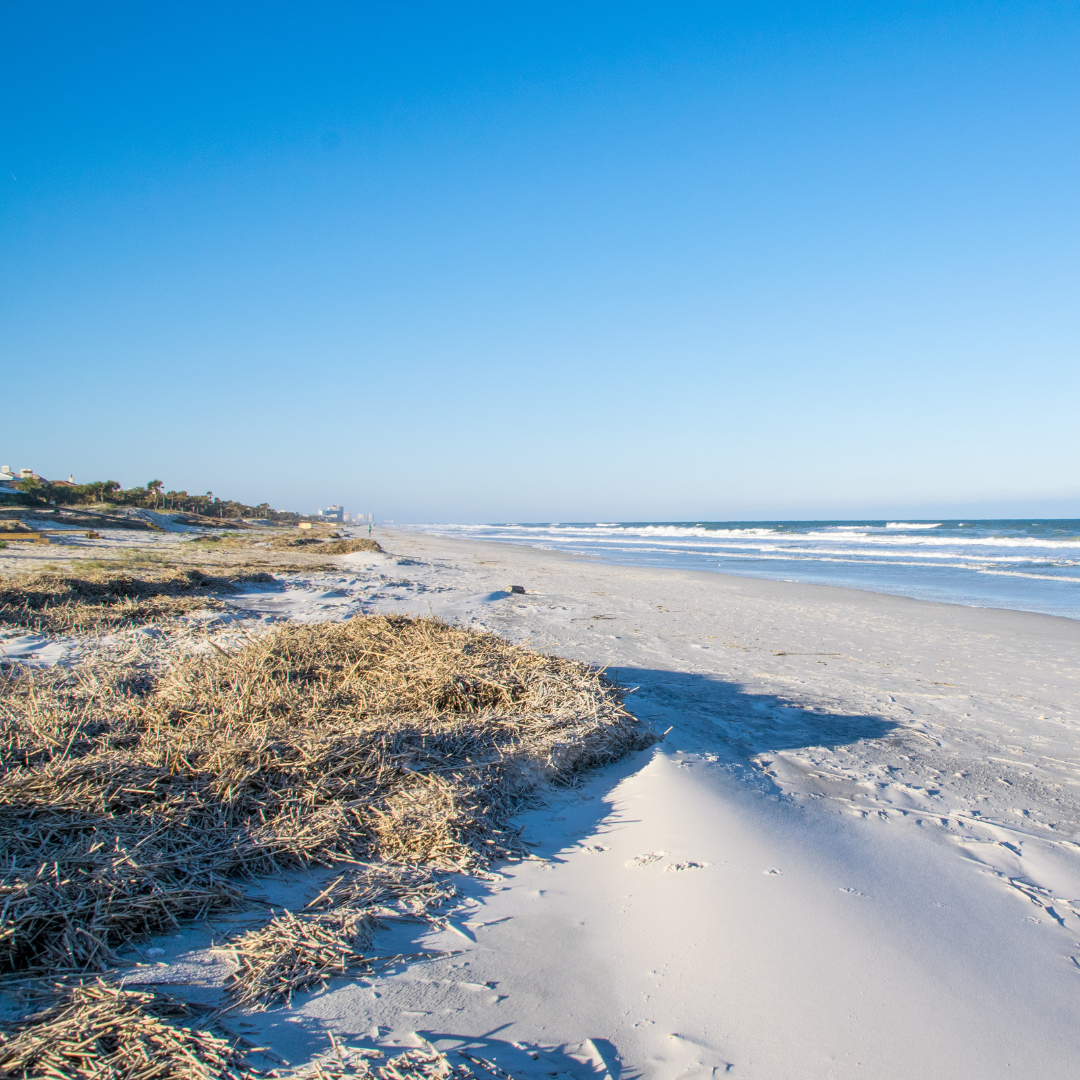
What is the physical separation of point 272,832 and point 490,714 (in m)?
1.45

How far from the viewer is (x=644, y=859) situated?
8.87 ft

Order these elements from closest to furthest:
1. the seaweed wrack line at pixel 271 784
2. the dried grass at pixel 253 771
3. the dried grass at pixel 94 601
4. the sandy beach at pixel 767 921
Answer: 1. the sandy beach at pixel 767 921
2. the seaweed wrack line at pixel 271 784
3. the dried grass at pixel 253 771
4. the dried grass at pixel 94 601

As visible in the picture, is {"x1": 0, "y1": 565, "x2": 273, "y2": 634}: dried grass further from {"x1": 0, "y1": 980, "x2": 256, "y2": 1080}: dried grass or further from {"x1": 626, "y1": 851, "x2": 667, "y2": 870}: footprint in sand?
{"x1": 626, "y1": 851, "x2": 667, "y2": 870}: footprint in sand

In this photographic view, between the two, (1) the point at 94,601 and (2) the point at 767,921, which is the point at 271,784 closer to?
(2) the point at 767,921

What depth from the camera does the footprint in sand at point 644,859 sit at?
8.74 ft

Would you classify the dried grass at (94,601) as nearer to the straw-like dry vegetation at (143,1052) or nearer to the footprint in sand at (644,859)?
the straw-like dry vegetation at (143,1052)

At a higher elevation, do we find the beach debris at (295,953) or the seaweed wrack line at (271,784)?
the seaweed wrack line at (271,784)

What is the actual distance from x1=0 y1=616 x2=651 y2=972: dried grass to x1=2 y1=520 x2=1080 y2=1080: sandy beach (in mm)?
211

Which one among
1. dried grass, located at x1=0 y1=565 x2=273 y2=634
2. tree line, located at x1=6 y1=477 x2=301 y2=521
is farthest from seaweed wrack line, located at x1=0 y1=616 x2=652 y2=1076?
tree line, located at x1=6 y1=477 x2=301 y2=521

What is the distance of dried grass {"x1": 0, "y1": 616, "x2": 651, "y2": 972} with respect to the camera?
2.08 m

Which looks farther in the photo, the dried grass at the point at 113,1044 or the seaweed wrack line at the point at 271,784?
the seaweed wrack line at the point at 271,784

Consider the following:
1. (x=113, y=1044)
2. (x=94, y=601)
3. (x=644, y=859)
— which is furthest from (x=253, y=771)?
(x=94, y=601)

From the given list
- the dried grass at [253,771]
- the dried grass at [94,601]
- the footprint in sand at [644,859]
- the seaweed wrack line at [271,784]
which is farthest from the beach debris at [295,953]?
the dried grass at [94,601]

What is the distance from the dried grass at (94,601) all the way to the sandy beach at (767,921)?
5.74 meters
